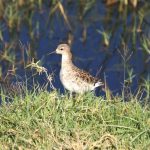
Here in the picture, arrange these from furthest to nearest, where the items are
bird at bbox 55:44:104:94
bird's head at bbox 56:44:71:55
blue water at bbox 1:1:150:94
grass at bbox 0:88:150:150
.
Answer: blue water at bbox 1:1:150:94, bird's head at bbox 56:44:71:55, bird at bbox 55:44:104:94, grass at bbox 0:88:150:150

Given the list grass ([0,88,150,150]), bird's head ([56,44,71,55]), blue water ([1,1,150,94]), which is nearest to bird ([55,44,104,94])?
bird's head ([56,44,71,55])

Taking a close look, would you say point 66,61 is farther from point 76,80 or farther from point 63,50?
point 76,80

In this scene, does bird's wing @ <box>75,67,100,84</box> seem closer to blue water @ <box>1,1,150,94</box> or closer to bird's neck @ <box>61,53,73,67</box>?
bird's neck @ <box>61,53,73,67</box>

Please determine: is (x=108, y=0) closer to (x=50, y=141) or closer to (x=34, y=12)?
(x=34, y=12)

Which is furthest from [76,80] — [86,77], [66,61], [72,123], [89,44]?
[89,44]

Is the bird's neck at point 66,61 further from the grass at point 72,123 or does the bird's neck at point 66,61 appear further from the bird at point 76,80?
the grass at point 72,123

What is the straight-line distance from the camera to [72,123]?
4.99 metres

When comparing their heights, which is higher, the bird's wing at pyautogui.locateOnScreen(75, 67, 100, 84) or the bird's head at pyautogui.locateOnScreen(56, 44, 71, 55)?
the bird's head at pyautogui.locateOnScreen(56, 44, 71, 55)

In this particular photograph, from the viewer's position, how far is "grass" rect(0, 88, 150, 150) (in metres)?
4.80

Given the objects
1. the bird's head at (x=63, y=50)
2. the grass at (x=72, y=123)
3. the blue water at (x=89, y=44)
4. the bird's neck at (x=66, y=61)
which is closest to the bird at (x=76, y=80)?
the bird's neck at (x=66, y=61)

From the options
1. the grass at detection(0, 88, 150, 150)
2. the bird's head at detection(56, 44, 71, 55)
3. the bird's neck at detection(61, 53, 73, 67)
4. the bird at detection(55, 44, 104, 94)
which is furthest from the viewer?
the bird's head at detection(56, 44, 71, 55)

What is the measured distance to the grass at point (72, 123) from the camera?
189 inches

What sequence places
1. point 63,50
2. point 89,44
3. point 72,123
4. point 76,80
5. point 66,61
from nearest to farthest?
point 72,123
point 76,80
point 66,61
point 63,50
point 89,44

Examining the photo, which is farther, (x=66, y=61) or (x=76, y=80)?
(x=66, y=61)
